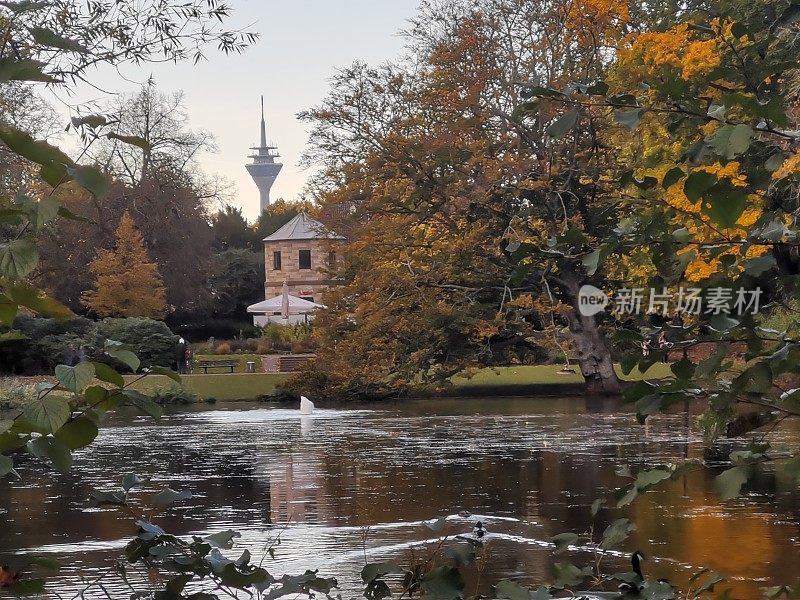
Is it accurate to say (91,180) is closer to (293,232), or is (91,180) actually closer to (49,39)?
(49,39)

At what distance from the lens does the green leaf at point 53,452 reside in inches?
80.1

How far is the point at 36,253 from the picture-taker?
1.92m

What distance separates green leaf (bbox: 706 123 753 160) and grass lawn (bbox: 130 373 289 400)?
34.0 meters

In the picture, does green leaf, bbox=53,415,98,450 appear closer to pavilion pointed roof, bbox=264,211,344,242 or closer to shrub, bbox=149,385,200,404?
shrub, bbox=149,385,200,404

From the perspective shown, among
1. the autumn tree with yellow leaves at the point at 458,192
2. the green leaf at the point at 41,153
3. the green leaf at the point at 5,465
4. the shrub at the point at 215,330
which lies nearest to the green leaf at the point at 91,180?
the green leaf at the point at 41,153

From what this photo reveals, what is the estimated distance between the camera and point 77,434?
2.09 m

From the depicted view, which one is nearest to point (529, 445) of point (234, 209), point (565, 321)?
point (565, 321)

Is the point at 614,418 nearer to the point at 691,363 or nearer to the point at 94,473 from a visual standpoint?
the point at 94,473

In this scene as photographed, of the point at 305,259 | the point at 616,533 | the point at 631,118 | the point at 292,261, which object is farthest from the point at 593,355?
the point at 305,259

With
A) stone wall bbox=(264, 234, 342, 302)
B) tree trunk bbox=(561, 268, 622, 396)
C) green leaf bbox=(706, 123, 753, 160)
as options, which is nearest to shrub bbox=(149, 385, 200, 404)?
tree trunk bbox=(561, 268, 622, 396)

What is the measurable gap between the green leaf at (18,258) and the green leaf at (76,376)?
0.54 ft

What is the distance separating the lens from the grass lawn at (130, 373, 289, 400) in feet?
119

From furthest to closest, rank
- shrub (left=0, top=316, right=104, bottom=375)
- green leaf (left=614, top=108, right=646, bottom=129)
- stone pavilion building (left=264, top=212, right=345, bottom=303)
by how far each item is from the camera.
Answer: stone pavilion building (left=264, top=212, right=345, bottom=303), shrub (left=0, top=316, right=104, bottom=375), green leaf (left=614, top=108, right=646, bottom=129)

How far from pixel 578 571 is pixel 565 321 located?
31.2 meters
